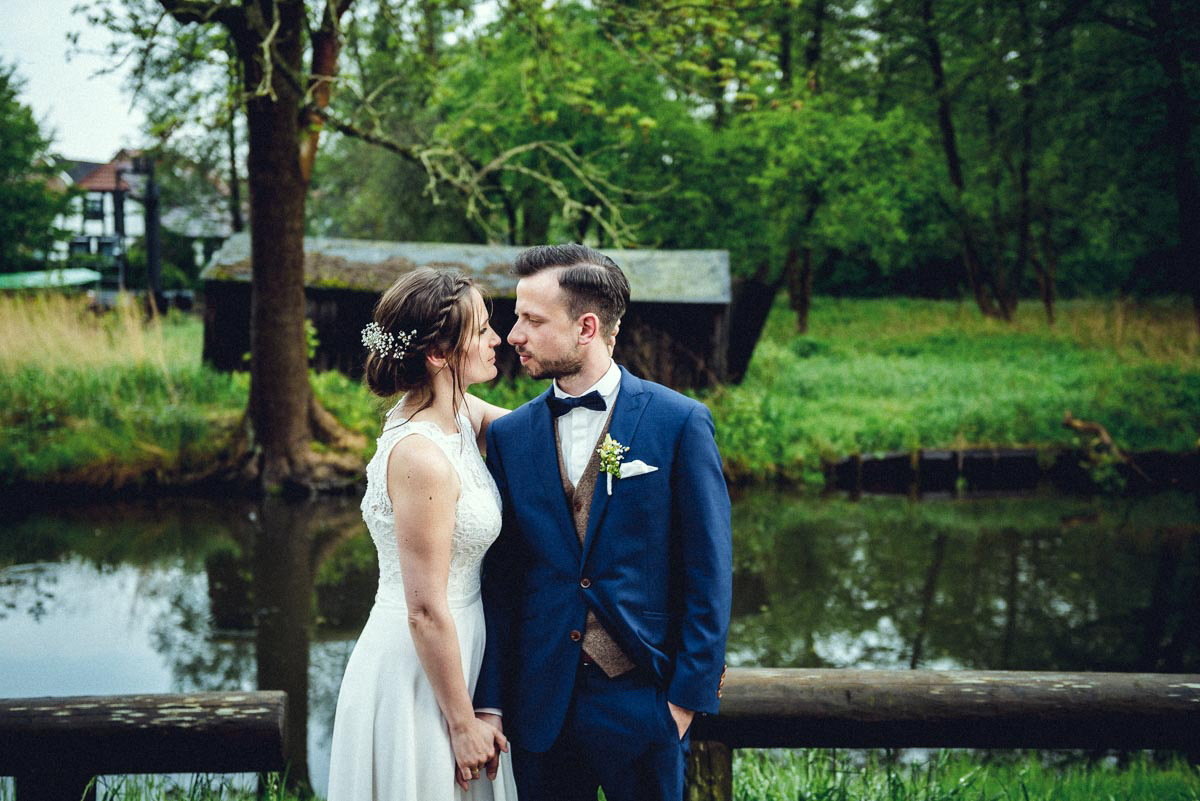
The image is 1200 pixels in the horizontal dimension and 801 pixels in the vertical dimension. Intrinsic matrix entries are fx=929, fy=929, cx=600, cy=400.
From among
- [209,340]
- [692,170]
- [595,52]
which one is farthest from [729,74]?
[692,170]

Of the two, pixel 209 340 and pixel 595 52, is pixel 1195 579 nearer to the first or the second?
pixel 595 52

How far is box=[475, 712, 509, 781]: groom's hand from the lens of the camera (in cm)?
238

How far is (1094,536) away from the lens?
31.5 feet

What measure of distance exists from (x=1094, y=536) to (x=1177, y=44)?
867 centimetres

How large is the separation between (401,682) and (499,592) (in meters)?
0.35

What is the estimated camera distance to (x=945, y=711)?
9.57 feet

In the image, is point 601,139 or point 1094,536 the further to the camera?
point 601,139

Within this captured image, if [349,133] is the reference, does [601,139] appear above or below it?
above

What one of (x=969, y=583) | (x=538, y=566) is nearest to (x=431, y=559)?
(x=538, y=566)

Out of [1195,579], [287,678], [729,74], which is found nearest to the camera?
[287,678]

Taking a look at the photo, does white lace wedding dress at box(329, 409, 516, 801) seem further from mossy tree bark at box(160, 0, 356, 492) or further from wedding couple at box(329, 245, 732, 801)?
mossy tree bark at box(160, 0, 356, 492)

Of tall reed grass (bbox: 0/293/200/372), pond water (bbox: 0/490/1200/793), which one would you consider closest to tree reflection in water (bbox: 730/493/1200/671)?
pond water (bbox: 0/490/1200/793)

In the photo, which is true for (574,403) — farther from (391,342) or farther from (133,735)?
(133,735)

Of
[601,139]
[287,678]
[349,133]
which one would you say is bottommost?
[287,678]
